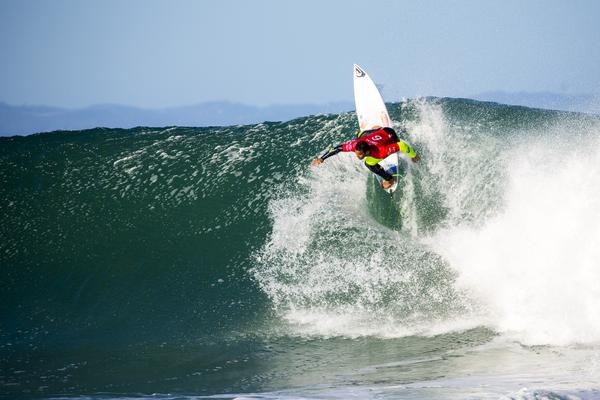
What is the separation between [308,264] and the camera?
7.91 m

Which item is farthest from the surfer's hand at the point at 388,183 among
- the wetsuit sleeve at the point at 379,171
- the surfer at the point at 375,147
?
the surfer at the point at 375,147

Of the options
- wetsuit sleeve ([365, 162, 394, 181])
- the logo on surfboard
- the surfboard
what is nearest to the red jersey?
wetsuit sleeve ([365, 162, 394, 181])

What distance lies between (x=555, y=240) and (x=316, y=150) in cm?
450

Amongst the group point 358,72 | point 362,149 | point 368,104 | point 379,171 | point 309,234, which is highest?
point 358,72

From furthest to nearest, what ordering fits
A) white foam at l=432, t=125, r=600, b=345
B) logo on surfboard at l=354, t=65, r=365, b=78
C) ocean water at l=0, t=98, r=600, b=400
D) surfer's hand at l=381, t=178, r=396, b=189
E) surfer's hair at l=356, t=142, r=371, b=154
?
logo on surfboard at l=354, t=65, r=365, b=78 < surfer's hand at l=381, t=178, r=396, b=189 < surfer's hair at l=356, t=142, r=371, b=154 < white foam at l=432, t=125, r=600, b=345 < ocean water at l=0, t=98, r=600, b=400

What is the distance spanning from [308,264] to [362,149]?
5.07 ft

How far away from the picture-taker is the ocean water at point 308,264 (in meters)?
5.70

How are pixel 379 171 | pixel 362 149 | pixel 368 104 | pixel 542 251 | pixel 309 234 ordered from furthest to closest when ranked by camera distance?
pixel 368 104 < pixel 379 171 < pixel 309 234 < pixel 362 149 < pixel 542 251

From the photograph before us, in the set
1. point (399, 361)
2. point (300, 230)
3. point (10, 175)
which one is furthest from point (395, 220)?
point (10, 175)

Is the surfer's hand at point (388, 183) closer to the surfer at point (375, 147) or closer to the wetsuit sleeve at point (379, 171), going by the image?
the wetsuit sleeve at point (379, 171)

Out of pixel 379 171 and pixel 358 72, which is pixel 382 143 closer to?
pixel 379 171

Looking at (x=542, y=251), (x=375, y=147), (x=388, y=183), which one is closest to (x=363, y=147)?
(x=375, y=147)

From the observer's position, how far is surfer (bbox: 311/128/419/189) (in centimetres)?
768

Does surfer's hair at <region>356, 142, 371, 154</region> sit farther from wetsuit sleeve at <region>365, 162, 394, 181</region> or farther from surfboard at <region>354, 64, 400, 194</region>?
surfboard at <region>354, 64, 400, 194</region>
